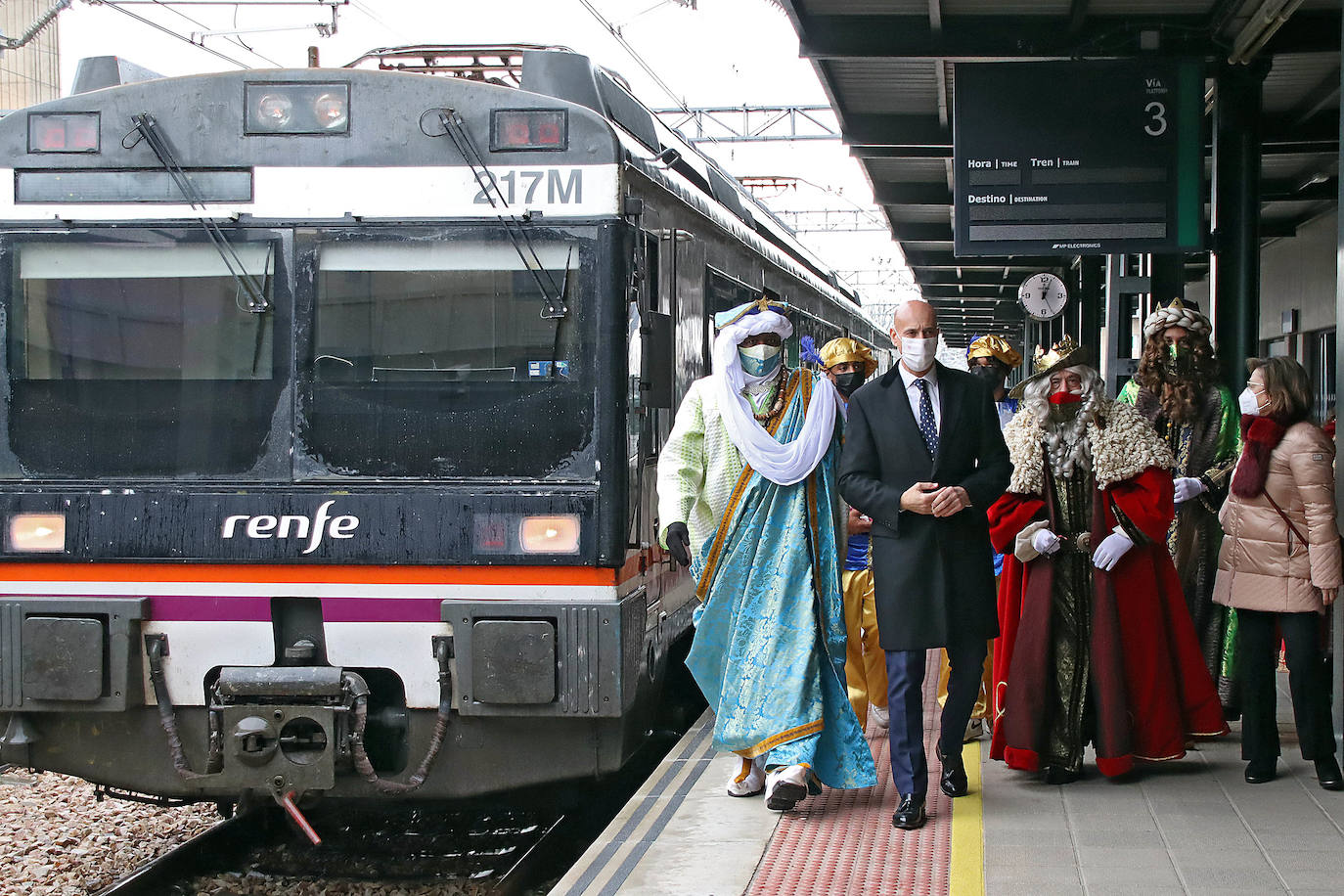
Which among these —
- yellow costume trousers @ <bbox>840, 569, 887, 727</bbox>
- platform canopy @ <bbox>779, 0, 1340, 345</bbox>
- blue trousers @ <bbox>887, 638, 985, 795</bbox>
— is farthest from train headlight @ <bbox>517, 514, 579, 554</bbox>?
platform canopy @ <bbox>779, 0, 1340, 345</bbox>

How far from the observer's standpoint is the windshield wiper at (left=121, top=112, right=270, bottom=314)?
5445 millimetres

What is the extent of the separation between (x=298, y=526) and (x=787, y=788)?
6.36 feet

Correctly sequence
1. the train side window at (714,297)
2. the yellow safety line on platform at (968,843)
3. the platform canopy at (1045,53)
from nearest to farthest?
the yellow safety line on platform at (968,843) → the train side window at (714,297) → the platform canopy at (1045,53)

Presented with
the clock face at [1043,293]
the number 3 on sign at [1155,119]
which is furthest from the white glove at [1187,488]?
the clock face at [1043,293]

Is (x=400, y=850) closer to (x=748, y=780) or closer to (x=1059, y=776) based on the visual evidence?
(x=748, y=780)

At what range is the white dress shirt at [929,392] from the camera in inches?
207

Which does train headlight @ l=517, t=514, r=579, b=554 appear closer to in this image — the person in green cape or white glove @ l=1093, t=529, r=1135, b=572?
white glove @ l=1093, t=529, r=1135, b=572

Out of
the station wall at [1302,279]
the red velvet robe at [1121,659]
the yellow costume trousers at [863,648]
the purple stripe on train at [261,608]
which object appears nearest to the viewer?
the purple stripe on train at [261,608]

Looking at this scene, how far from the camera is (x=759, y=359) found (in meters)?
5.52

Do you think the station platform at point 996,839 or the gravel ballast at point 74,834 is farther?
the gravel ballast at point 74,834

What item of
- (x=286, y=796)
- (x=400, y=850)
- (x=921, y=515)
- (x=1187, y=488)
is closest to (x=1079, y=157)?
(x=1187, y=488)

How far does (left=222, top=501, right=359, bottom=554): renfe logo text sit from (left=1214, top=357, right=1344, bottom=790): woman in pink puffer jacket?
3228 millimetres

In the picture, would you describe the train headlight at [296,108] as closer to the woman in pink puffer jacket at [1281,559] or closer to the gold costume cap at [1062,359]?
the gold costume cap at [1062,359]

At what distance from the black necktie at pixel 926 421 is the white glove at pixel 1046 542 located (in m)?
0.59
